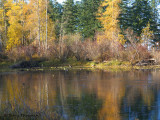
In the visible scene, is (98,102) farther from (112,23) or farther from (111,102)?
(112,23)

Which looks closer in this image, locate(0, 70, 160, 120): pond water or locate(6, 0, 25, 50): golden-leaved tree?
locate(0, 70, 160, 120): pond water

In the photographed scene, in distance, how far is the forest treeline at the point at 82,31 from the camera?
39.6 metres

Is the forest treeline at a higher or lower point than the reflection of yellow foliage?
higher

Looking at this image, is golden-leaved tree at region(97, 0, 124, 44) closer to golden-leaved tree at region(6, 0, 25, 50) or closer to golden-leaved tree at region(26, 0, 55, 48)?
golden-leaved tree at region(26, 0, 55, 48)

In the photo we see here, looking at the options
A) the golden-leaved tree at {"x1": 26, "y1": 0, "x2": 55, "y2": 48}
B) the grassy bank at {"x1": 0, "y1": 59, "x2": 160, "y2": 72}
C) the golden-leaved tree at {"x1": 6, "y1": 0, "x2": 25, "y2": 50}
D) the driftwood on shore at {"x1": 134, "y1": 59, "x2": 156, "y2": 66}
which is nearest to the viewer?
the driftwood on shore at {"x1": 134, "y1": 59, "x2": 156, "y2": 66}

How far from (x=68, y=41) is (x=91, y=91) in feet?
90.9

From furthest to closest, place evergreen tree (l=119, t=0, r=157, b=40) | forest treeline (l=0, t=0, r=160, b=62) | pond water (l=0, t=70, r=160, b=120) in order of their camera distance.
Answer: evergreen tree (l=119, t=0, r=157, b=40), forest treeline (l=0, t=0, r=160, b=62), pond water (l=0, t=70, r=160, b=120)

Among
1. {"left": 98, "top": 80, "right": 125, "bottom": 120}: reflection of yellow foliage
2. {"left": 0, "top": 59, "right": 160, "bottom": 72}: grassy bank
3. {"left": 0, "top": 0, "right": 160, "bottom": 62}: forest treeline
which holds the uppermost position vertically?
{"left": 0, "top": 0, "right": 160, "bottom": 62}: forest treeline

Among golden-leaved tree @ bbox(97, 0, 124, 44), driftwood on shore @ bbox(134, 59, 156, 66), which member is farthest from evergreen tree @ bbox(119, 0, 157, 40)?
driftwood on shore @ bbox(134, 59, 156, 66)

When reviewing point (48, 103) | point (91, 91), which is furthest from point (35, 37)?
point (48, 103)

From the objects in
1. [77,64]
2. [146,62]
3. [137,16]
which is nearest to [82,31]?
[137,16]

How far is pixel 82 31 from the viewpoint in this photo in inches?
2126

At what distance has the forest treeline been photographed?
130 feet

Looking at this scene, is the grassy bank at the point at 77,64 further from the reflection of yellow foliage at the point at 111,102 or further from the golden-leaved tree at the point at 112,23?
the reflection of yellow foliage at the point at 111,102
